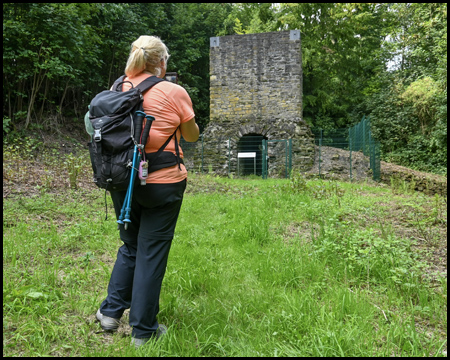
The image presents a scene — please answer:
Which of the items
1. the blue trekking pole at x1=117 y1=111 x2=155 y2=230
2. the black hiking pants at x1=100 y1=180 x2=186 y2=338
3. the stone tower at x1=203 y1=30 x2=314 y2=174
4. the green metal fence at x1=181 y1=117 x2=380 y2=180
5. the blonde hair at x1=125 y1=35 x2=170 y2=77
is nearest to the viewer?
the blue trekking pole at x1=117 y1=111 x2=155 y2=230

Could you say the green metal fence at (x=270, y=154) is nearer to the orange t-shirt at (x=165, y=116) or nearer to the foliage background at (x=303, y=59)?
the foliage background at (x=303, y=59)

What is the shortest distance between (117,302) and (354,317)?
151 cm

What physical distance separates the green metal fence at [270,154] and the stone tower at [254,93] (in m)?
0.04

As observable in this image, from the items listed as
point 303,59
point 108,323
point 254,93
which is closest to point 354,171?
point 254,93

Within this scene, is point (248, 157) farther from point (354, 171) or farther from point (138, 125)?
point (138, 125)

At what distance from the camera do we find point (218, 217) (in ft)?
17.4

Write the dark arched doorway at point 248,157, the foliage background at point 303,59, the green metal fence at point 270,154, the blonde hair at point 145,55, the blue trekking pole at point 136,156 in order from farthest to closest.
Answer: the dark arched doorway at point 248,157, the green metal fence at point 270,154, the foliage background at point 303,59, the blonde hair at point 145,55, the blue trekking pole at point 136,156

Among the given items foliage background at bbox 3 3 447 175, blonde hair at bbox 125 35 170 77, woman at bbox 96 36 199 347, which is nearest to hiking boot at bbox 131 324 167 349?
woman at bbox 96 36 199 347

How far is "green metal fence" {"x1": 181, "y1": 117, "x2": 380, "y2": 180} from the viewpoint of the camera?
13.3 metres

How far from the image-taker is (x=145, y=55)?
2123 mm

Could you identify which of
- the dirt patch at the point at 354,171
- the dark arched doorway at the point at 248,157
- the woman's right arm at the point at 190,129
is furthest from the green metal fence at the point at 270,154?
the woman's right arm at the point at 190,129

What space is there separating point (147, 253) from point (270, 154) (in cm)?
1199

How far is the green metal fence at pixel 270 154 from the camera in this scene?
1326 cm

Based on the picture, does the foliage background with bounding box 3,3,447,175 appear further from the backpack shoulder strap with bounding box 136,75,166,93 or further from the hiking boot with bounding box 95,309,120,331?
the hiking boot with bounding box 95,309,120,331
